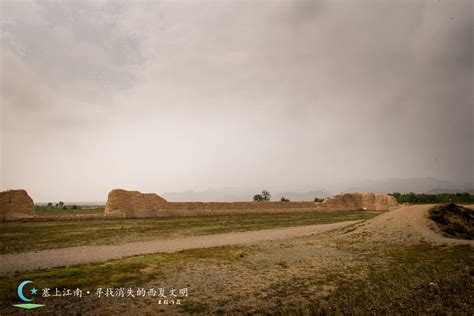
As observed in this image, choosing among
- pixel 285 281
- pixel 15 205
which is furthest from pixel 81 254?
pixel 15 205

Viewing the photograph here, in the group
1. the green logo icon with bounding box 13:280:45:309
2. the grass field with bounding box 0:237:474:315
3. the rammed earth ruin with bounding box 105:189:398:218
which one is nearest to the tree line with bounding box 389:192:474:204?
the rammed earth ruin with bounding box 105:189:398:218

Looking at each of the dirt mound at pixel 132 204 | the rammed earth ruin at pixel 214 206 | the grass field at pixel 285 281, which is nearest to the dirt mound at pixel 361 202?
the rammed earth ruin at pixel 214 206

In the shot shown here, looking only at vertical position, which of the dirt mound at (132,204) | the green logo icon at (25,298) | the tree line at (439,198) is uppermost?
the dirt mound at (132,204)

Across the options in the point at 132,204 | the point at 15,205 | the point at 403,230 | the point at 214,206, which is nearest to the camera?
the point at 403,230

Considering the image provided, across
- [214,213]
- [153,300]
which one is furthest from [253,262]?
[214,213]

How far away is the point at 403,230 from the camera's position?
14234mm

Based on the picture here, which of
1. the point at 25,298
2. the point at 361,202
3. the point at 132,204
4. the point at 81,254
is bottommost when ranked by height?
the point at 361,202

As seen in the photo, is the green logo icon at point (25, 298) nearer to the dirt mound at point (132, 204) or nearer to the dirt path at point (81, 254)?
the dirt path at point (81, 254)

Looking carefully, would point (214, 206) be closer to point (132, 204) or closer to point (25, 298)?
point (132, 204)

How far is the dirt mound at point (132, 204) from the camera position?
96.1ft

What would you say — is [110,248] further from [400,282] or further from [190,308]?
[400,282]

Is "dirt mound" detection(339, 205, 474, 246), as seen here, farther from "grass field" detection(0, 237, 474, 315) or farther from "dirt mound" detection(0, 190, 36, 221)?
"dirt mound" detection(0, 190, 36, 221)

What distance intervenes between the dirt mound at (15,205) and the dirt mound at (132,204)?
6.44m

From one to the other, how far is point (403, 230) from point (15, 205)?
29212 mm
